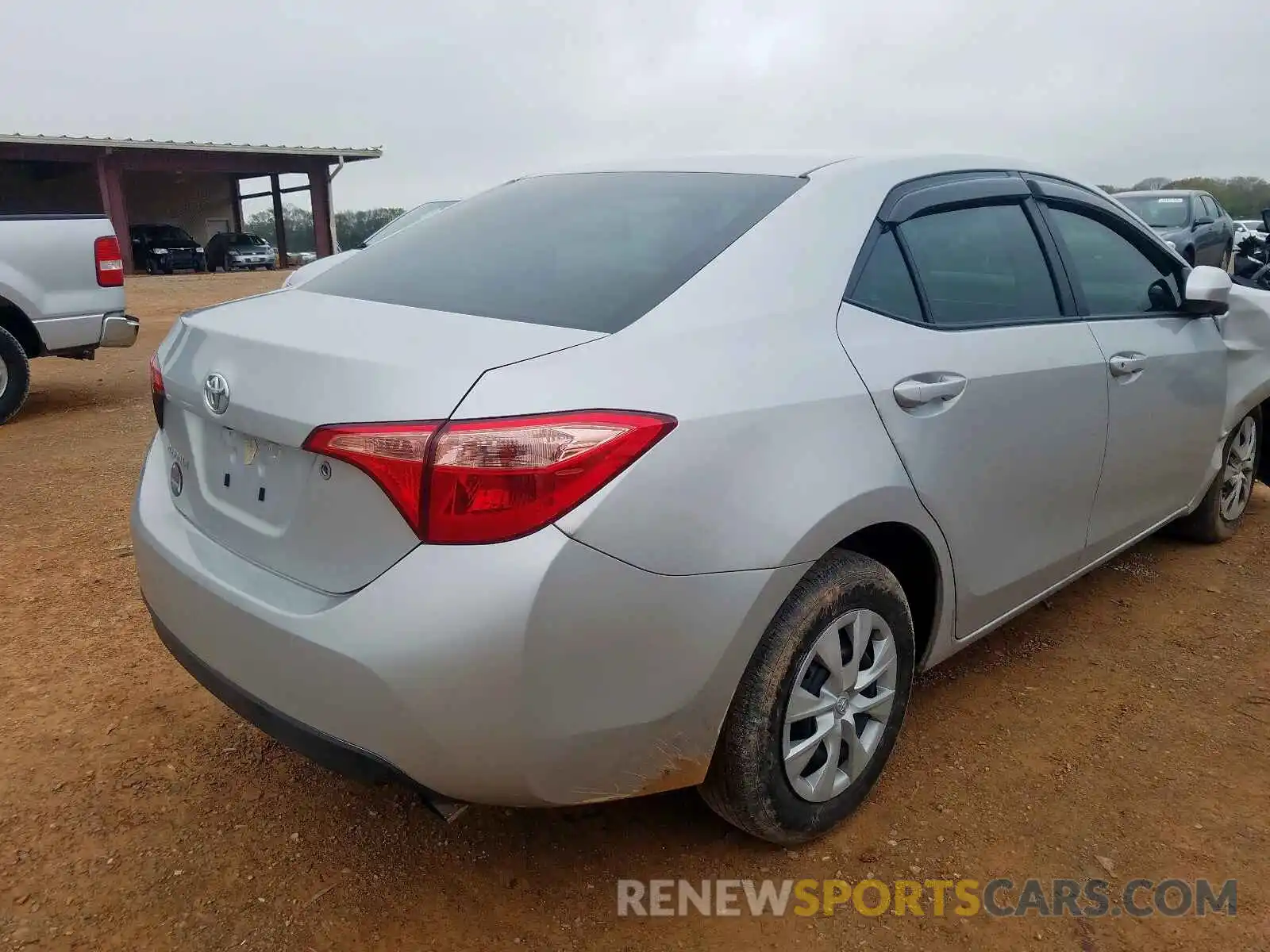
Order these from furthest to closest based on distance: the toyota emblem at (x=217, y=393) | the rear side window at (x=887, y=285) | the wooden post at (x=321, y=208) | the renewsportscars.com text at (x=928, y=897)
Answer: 1. the wooden post at (x=321, y=208)
2. the rear side window at (x=887, y=285)
3. the renewsportscars.com text at (x=928, y=897)
4. the toyota emblem at (x=217, y=393)

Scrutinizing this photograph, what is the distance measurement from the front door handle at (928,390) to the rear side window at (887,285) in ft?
0.56

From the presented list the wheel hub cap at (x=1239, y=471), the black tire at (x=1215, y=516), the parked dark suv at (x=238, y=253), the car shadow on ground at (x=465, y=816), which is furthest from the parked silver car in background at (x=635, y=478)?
the parked dark suv at (x=238, y=253)

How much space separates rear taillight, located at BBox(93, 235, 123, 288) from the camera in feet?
22.9

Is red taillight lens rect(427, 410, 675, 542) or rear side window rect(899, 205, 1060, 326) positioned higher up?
rear side window rect(899, 205, 1060, 326)

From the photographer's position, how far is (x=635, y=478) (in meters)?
1.70

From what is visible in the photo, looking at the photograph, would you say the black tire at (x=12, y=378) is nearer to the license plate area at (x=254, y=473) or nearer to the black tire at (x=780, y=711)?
the license plate area at (x=254, y=473)

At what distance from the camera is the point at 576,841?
2.32 meters

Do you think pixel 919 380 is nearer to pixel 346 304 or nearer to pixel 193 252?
pixel 346 304

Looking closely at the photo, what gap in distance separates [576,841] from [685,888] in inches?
11.7

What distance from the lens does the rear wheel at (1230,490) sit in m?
4.04

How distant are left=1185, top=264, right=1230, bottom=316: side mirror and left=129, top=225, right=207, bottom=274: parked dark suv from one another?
2874 centimetres

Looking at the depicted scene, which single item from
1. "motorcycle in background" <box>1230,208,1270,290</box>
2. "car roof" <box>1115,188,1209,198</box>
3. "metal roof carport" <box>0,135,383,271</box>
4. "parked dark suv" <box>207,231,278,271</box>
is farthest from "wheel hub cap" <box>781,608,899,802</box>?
"parked dark suv" <box>207,231,278,271</box>

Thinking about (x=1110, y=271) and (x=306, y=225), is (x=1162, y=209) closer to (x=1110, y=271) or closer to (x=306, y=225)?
(x=1110, y=271)

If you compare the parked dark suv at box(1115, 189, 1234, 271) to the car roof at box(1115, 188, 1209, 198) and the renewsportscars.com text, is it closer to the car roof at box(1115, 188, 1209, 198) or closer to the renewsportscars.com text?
the car roof at box(1115, 188, 1209, 198)
